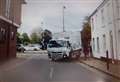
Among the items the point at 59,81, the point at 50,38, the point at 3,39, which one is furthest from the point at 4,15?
the point at 50,38

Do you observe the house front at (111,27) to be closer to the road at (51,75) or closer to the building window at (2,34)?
the road at (51,75)

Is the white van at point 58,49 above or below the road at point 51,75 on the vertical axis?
above

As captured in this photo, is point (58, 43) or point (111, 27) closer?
point (111, 27)

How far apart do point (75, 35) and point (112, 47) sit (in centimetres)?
644

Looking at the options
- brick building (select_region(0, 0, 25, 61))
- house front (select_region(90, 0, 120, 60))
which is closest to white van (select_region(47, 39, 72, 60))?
house front (select_region(90, 0, 120, 60))

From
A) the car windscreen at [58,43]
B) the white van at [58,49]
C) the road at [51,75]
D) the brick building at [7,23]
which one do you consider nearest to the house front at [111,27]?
the road at [51,75]

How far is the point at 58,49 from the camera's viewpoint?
17656 millimetres

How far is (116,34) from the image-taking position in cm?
1306

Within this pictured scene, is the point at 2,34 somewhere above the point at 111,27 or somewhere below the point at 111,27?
below

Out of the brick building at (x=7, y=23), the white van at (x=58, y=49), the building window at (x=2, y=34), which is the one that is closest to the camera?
the brick building at (x=7, y=23)

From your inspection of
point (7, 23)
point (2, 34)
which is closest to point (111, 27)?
point (7, 23)

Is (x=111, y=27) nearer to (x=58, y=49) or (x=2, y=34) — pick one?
(x=58, y=49)

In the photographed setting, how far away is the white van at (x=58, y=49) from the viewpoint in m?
17.6

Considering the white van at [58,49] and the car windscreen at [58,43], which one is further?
the car windscreen at [58,43]
